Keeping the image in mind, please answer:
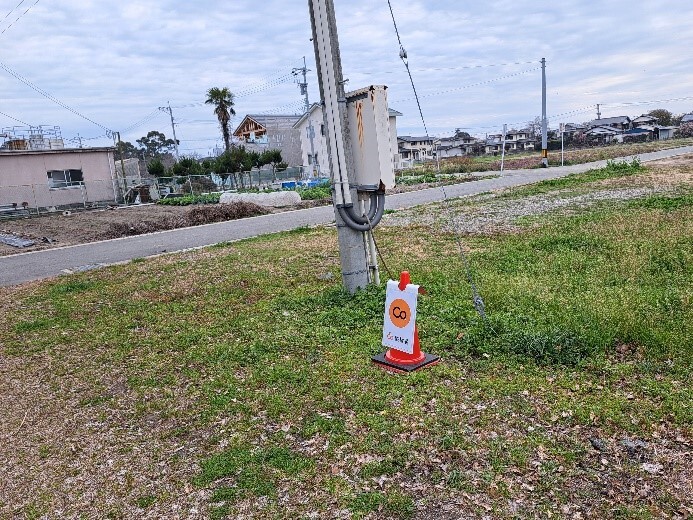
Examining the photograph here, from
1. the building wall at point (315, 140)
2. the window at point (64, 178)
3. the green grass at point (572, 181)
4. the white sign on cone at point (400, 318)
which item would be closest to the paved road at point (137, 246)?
the green grass at point (572, 181)

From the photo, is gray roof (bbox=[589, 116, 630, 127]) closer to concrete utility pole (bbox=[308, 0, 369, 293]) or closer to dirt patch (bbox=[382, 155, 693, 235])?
dirt patch (bbox=[382, 155, 693, 235])

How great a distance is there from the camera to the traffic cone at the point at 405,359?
3926 mm

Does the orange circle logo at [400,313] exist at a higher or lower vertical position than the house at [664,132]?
lower

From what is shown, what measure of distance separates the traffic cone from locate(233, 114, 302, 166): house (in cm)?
4960

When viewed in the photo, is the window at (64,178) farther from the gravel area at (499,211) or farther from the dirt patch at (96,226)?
the gravel area at (499,211)

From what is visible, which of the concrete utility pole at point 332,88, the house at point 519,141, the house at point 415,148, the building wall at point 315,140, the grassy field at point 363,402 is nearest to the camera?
the grassy field at point 363,402

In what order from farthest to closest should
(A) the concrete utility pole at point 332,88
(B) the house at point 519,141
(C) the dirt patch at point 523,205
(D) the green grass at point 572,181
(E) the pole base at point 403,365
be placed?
(B) the house at point 519,141
(D) the green grass at point 572,181
(C) the dirt patch at point 523,205
(A) the concrete utility pole at point 332,88
(E) the pole base at point 403,365

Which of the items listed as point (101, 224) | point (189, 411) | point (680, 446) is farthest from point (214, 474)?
point (101, 224)

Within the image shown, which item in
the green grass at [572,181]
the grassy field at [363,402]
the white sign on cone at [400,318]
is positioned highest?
the green grass at [572,181]

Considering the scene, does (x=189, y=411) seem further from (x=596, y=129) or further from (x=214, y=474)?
(x=596, y=129)

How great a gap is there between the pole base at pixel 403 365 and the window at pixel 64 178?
31.3 m

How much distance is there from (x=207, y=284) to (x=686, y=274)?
596 cm

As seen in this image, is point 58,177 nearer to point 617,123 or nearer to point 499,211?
point 499,211

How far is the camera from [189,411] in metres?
3.73
